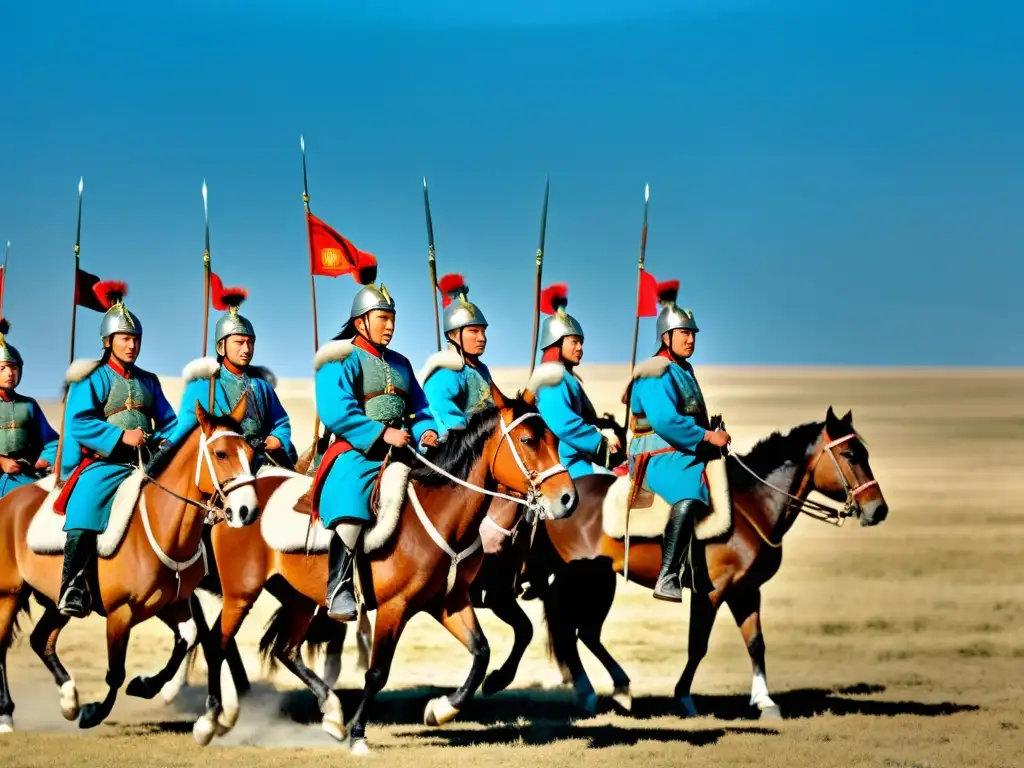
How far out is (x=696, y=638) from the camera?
14.2 metres

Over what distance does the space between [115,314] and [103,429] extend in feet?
3.33

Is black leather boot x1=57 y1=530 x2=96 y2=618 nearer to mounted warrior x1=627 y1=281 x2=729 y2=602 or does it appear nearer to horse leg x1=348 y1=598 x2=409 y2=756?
horse leg x1=348 y1=598 x2=409 y2=756

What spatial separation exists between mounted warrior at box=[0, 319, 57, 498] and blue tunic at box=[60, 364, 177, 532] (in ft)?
6.40

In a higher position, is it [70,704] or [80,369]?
[80,369]

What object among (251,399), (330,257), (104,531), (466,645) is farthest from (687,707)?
(104,531)

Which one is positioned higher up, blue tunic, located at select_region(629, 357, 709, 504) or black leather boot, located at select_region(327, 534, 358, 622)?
blue tunic, located at select_region(629, 357, 709, 504)

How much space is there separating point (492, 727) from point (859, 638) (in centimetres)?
715

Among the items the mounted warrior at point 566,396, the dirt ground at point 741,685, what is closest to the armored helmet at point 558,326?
the mounted warrior at point 566,396

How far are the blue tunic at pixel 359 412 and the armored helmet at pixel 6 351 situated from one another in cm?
411

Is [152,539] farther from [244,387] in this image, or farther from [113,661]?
[244,387]

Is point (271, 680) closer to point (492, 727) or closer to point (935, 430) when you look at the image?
point (492, 727)

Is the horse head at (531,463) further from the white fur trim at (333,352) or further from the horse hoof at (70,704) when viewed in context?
the horse hoof at (70,704)

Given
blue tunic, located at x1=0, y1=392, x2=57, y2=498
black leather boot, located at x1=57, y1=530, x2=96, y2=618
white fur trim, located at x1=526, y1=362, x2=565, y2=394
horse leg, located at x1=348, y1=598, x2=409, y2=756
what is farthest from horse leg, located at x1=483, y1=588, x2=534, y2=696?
Answer: blue tunic, located at x1=0, y1=392, x2=57, y2=498

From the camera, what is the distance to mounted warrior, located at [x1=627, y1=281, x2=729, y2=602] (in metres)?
13.9
